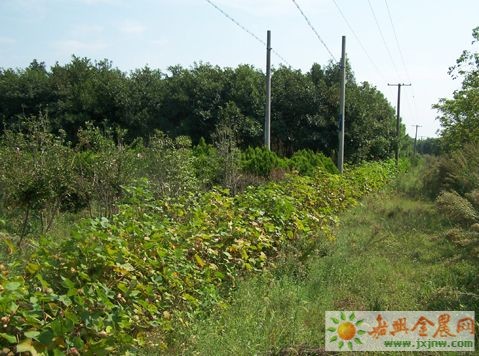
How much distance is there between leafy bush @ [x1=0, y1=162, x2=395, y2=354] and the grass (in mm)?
234

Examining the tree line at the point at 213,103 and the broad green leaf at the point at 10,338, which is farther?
the tree line at the point at 213,103

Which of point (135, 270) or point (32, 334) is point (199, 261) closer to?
point (135, 270)

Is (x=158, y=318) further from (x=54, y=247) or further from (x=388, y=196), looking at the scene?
(x=388, y=196)

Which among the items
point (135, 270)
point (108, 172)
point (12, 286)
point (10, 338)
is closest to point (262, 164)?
point (108, 172)

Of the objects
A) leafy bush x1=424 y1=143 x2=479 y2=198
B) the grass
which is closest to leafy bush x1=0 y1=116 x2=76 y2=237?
the grass

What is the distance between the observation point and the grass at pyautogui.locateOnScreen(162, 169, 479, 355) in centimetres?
371

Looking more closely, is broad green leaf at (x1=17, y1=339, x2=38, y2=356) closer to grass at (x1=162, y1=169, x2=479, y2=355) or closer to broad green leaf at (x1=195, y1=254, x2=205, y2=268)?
grass at (x1=162, y1=169, x2=479, y2=355)

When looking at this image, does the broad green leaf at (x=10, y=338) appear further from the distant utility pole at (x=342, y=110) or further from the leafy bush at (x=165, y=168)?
the distant utility pole at (x=342, y=110)

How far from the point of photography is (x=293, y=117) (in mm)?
24703

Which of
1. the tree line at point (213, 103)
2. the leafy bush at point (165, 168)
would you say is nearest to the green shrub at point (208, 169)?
the leafy bush at point (165, 168)

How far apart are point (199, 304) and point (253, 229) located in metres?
1.27

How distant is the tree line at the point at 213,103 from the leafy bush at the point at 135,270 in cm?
1677

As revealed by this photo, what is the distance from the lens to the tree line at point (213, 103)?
23922 mm

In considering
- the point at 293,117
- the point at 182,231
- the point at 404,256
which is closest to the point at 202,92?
the point at 293,117
